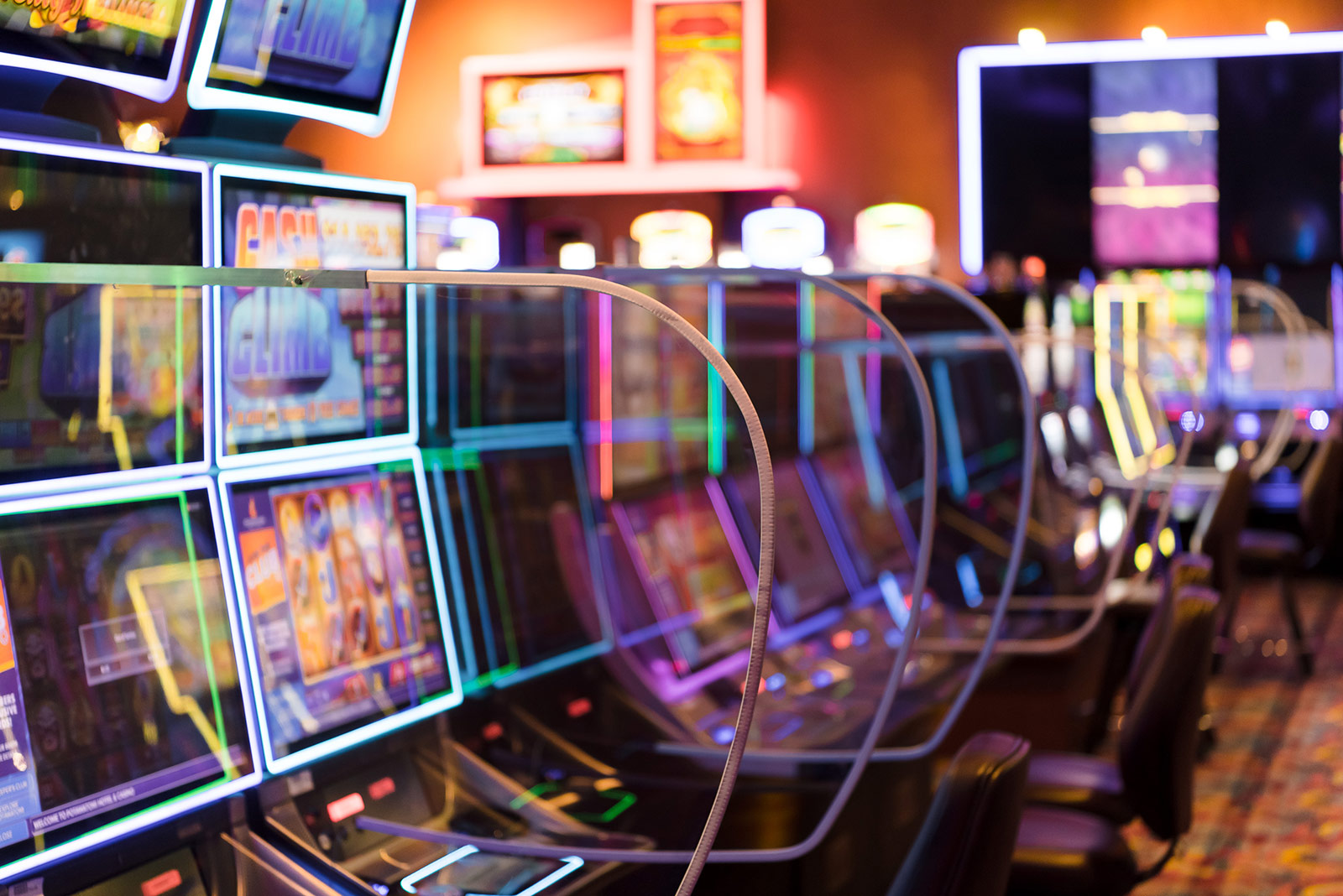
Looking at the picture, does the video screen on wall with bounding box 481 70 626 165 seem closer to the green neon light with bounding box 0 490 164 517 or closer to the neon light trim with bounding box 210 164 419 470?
the neon light trim with bounding box 210 164 419 470

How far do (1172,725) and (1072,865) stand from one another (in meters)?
0.27

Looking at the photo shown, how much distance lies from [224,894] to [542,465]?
1.18m

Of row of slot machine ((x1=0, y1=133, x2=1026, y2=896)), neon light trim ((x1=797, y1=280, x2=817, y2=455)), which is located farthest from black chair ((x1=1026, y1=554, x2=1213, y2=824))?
neon light trim ((x1=797, y1=280, x2=817, y2=455))

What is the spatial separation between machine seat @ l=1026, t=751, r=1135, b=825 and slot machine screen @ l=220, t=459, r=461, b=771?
1.08 metres

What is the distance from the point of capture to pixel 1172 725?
1.99 m

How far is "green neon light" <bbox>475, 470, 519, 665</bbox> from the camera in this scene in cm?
228

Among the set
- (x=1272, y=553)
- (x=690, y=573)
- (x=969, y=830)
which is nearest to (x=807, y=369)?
(x=1272, y=553)

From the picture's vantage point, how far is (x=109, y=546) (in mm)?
1415

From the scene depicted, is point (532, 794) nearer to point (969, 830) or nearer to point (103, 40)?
point (969, 830)

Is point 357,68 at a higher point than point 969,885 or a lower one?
higher

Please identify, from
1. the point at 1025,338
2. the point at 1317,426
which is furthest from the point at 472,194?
the point at 1317,426

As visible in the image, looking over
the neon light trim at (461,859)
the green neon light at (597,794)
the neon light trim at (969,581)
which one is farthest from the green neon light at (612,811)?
the neon light trim at (969,581)

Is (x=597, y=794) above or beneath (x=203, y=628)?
beneath

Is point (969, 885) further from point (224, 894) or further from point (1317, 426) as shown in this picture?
point (1317, 426)
